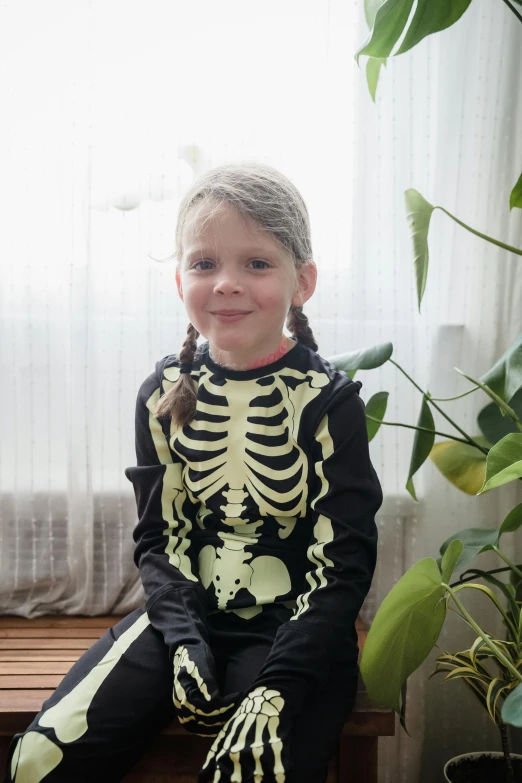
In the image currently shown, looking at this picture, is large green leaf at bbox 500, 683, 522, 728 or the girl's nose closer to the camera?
large green leaf at bbox 500, 683, 522, 728

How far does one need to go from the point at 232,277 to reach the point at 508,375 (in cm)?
43

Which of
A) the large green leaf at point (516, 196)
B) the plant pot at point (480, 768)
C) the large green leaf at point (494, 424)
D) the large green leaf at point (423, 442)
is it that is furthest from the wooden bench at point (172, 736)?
the large green leaf at point (516, 196)

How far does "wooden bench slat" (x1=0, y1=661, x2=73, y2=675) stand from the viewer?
127cm

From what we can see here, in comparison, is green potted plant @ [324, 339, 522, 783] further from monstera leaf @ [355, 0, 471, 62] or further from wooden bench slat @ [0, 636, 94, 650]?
wooden bench slat @ [0, 636, 94, 650]

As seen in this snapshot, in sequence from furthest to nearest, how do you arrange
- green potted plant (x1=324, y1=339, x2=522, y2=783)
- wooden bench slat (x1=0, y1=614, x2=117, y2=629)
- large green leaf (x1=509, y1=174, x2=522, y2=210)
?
wooden bench slat (x1=0, y1=614, x2=117, y2=629), large green leaf (x1=509, y1=174, x2=522, y2=210), green potted plant (x1=324, y1=339, x2=522, y2=783)

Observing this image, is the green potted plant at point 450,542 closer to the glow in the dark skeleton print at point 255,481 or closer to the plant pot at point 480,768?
the plant pot at point 480,768

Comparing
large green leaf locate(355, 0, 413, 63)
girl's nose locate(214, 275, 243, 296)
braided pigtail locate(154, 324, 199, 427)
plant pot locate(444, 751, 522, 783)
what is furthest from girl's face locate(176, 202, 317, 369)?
plant pot locate(444, 751, 522, 783)

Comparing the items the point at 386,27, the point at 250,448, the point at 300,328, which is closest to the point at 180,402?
the point at 250,448

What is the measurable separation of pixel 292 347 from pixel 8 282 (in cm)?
59

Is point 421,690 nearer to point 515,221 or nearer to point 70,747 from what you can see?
point 70,747

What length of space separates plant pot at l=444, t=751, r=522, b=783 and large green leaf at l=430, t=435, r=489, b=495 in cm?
44

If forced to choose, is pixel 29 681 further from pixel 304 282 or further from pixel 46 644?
pixel 304 282

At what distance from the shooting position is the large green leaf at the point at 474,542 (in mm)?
1176

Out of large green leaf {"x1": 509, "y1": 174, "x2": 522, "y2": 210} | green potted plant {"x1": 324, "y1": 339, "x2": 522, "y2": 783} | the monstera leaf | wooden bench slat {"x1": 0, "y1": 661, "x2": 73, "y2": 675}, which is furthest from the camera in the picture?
wooden bench slat {"x1": 0, "y1": 661, "x2": 73, "y2": 675}
